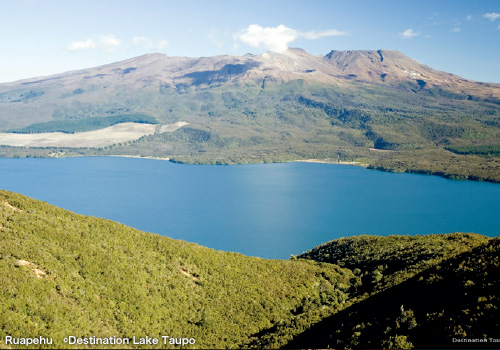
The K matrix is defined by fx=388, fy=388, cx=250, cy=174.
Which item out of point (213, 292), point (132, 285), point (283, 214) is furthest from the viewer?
point (283, 214)

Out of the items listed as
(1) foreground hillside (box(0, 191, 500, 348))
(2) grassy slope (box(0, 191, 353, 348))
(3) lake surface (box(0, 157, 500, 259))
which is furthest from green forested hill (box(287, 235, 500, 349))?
(3) lake surface (box(0, 157, 500, 259))

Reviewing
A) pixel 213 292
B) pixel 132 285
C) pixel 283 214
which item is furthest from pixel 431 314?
pixel 283 214

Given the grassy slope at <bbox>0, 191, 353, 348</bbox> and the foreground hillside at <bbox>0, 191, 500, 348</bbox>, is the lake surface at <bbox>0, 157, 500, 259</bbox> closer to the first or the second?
the grassy slope at <bbox>0, 191, 353, 348</bbox>

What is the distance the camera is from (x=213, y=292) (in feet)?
119

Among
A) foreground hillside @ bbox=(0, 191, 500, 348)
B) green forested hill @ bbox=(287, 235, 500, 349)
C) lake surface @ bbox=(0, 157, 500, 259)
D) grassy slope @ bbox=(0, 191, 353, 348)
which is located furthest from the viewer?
lake surface @ bbox=(0, 157, 500, 259)

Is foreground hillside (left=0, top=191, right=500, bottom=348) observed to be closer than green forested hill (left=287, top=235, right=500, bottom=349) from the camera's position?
No

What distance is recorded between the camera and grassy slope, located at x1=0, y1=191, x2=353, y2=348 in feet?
85.9

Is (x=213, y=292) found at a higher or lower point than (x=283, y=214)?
higher

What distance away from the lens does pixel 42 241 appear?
33188 millimetres

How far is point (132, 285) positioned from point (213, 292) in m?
7.72

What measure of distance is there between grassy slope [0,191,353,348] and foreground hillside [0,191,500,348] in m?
0.10

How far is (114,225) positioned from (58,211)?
6.03m

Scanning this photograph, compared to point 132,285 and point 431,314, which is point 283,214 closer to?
point 132,285

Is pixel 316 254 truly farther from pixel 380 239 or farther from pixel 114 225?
pixel 114 225
